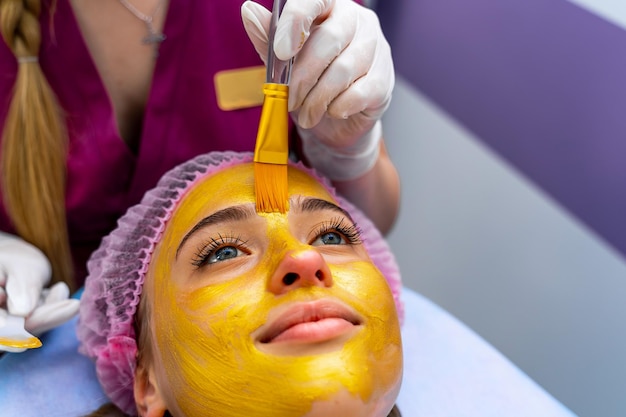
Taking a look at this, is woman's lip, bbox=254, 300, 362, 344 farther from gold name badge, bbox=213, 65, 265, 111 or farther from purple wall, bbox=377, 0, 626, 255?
purple wall, bbox=377, 0, 626, 255

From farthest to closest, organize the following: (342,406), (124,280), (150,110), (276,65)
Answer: (150,110) → (124,280) → (276,65) → (342,406)

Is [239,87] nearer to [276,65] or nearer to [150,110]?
[150,110]

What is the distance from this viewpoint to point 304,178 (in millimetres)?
1058

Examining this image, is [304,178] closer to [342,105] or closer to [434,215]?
[342,105]

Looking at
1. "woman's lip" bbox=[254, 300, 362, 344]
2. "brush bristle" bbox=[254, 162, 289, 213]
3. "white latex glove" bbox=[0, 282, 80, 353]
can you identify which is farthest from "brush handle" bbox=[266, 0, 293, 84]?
"white latex glove" bbox=[0, 282, 80, 353]

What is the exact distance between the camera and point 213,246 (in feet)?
3.08

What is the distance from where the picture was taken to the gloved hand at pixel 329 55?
89 cm

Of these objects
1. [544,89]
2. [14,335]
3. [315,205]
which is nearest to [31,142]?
[14,335]

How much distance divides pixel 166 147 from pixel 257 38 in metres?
0.39

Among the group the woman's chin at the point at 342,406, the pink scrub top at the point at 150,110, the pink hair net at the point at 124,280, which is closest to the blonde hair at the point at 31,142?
the pink scrub top at the point at 150,110

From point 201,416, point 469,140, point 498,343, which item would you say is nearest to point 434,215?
point 469,140

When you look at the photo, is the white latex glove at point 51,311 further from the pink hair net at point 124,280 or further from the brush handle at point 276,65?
the brush handle at point 276,65

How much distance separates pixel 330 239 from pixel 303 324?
220 millimetres

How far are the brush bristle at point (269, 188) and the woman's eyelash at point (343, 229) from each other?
0.07 m
